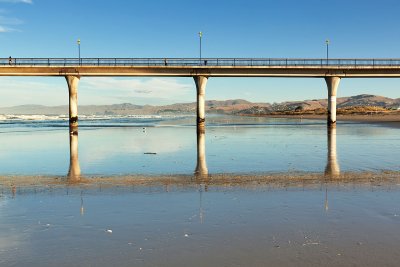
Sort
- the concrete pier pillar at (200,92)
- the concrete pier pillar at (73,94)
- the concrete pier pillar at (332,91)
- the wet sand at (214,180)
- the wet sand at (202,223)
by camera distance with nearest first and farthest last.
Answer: the wet sand at (202,223) < the wet sand at (214,180) < the concrete pier pillar at (73,94) < the concrete pier pillar at (200,92) < the concrete pier pillar at (332,91)

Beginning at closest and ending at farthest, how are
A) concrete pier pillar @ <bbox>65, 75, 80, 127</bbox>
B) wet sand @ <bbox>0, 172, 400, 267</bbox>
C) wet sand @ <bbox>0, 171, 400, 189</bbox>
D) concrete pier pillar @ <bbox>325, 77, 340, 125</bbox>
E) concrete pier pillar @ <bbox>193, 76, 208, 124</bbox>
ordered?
wet sand @ <bbox>0, 172, 400, 267</bbox> → wet sand @ <bbox>0, 171, 400, 189</bbox> → concrete pier pillar @ <bbox>65, 75, 80, 127</bbox> → concrete pier pillar @ <bbox>193, 76, 208, 124</bbox> → concrete pier pillar @ <bbox>325, 77, 340, 125</bbox>

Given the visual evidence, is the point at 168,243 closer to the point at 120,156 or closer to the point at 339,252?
the point at 339,252

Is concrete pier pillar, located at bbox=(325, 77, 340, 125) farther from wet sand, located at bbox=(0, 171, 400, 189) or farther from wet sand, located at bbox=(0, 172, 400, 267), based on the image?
wet sand, located at bbox=(0, 172, 400, 267)

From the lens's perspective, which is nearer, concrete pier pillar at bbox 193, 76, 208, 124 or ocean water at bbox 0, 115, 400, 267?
ocean water at bbox 0, 115, 400, 267

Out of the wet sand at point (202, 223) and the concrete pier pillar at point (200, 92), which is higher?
the concrete pier pillar at point (200, 92)

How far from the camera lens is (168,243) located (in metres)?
7.24

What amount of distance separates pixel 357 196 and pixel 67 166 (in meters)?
13.0

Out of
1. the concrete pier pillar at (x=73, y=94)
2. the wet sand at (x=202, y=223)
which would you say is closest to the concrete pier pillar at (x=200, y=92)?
the concrete pier pillar at (x=73, y=94)

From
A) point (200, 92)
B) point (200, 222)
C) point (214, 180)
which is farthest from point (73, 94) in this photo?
point (200, 222)

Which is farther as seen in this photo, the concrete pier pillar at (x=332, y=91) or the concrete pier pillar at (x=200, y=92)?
the concrete pier pillar at (x=332, y=91)

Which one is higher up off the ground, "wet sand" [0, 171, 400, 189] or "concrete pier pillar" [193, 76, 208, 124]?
"concrete pier pillar" [193, 76, 208, 124]

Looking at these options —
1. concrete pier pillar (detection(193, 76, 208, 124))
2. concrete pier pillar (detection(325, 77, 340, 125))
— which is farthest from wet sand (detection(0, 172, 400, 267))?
concrete pier pillar (detection(325, 77, 340, 125))

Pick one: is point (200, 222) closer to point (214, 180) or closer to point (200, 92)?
point (214, 180)

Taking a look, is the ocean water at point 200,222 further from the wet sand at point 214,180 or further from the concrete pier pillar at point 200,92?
the concrete pier pillar at point 200,92
